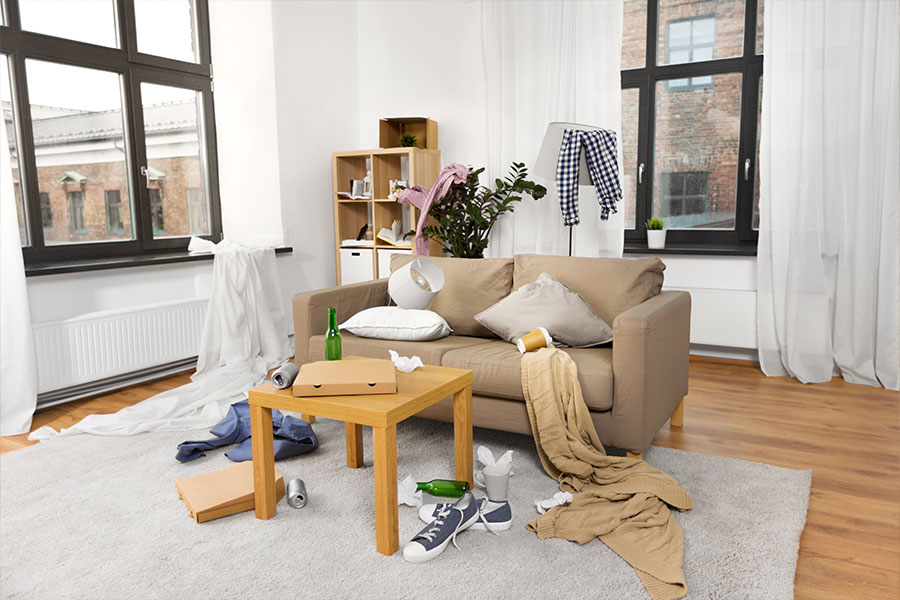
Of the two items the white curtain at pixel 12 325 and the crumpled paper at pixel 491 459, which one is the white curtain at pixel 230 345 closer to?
the white curtain at pixel 12 325

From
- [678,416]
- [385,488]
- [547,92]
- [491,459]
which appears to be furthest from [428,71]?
[385,488]

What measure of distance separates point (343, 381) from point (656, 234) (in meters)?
2.99

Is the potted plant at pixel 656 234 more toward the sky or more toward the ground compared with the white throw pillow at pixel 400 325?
more toward the sky

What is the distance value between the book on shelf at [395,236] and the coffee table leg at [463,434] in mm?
2570

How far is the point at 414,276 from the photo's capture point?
2.94 metres

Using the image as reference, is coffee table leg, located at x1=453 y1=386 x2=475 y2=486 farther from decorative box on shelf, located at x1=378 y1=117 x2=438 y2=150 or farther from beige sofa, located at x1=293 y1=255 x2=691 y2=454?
decorative box on shelf, located at x1=378 y1=117 x2=438 y2=150

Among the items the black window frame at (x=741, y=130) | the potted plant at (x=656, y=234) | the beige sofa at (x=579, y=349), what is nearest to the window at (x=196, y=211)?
the beige sofa at (x=579, y=349)

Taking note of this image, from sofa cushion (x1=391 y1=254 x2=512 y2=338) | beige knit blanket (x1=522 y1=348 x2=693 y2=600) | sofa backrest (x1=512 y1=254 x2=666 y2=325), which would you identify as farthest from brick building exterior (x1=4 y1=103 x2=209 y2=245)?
beige knit blanket (x1=522 y1=348 x2=693 y2=600)

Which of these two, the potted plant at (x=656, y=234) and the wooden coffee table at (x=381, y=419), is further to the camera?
the potted plant at (x=656, y=234)

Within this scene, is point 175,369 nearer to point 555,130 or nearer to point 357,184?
point 357,184

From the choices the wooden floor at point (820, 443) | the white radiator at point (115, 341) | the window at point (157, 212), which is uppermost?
the window at point (157, 212)

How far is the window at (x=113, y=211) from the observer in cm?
416

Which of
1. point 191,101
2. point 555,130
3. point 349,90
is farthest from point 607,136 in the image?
point 191,101

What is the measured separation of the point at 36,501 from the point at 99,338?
144cm
